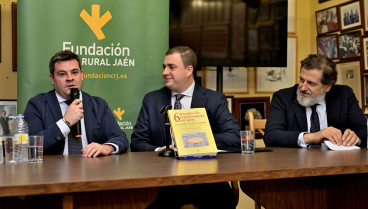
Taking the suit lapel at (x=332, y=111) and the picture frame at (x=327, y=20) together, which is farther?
the picture frame at (x=327, y=20)

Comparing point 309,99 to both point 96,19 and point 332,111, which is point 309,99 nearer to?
point 332,111

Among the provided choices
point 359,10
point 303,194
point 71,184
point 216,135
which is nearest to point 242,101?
point 359,10

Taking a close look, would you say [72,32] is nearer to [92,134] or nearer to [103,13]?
[103,13]

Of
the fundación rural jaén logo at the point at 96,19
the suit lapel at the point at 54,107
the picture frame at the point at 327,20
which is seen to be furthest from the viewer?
the picture frame at the point at 327,20

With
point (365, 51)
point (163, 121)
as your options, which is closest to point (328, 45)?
point (365, 51)

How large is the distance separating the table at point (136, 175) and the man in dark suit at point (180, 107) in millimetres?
603

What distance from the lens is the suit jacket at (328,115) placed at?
285cm

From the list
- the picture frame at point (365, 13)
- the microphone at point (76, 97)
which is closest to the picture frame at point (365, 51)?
the picture frame at point (365, 13)

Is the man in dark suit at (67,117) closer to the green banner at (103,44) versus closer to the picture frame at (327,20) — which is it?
the green banner at (103,44)

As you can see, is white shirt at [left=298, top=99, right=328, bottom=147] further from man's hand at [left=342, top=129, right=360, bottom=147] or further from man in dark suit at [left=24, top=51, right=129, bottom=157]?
man in dark suit at [left=24, top=51, right=129, bottom=157]

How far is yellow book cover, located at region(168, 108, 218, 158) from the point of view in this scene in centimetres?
199

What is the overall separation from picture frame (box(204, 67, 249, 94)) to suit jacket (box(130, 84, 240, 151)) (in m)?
1.32

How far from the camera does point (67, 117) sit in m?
2.37

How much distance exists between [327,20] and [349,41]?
0.40 m
